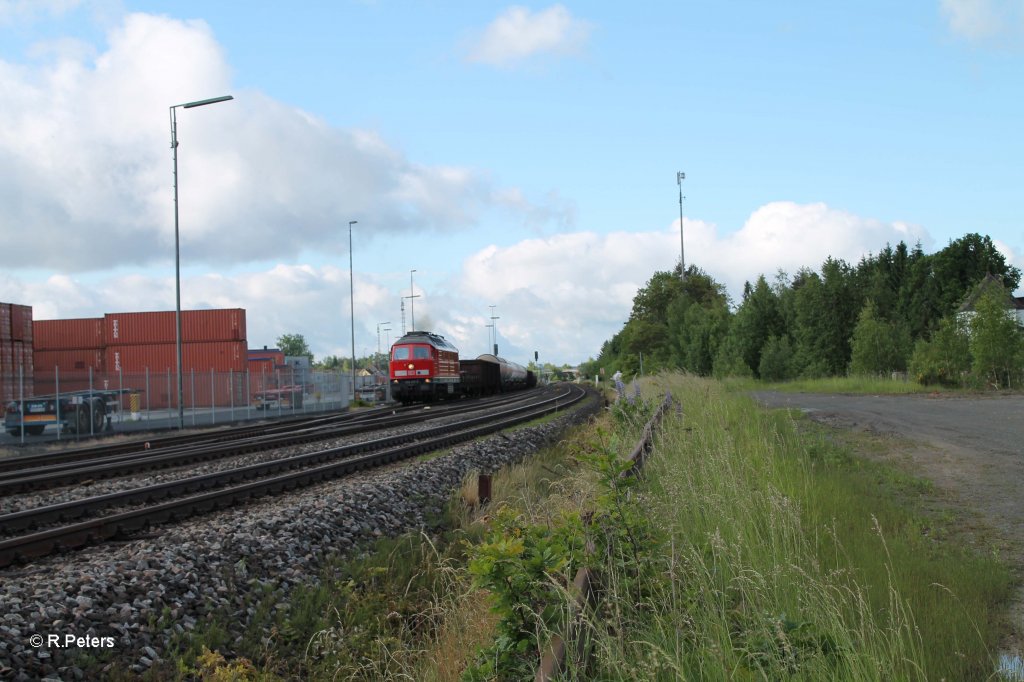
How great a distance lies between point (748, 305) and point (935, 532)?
52.1m

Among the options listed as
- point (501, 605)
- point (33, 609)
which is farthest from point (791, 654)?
point (33, 609)

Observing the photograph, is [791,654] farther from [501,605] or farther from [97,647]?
[97,647]

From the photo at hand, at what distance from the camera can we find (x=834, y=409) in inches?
843

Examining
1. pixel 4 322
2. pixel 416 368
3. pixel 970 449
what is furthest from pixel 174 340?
pixel 970 449

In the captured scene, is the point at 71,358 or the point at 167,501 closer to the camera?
the point at 167,501

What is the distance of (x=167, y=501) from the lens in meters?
11.2

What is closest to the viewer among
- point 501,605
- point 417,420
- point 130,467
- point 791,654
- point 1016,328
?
point 791,654

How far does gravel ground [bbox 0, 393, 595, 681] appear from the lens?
210 inches

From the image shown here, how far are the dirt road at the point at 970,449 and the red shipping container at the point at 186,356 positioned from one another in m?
44.8

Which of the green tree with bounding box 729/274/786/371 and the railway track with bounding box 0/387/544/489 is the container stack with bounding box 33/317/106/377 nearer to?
the railway track with bounding box 0/387/544/489

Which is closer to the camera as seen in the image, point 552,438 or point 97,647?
point 97,647

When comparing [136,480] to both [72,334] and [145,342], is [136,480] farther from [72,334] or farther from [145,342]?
[72,334]

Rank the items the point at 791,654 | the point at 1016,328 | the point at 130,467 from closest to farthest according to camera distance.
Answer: the point at 791,654 → the point at 130,467 → the point at 1016,328

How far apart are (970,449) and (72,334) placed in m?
61.8
